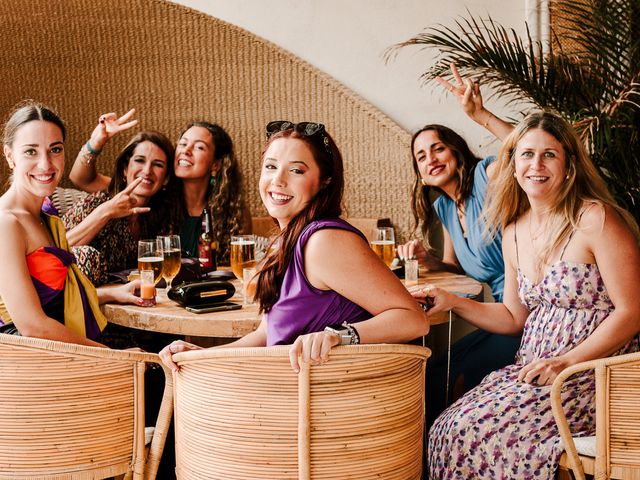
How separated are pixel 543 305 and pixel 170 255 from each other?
3.66 ft

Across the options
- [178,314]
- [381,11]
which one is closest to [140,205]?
[178,314]

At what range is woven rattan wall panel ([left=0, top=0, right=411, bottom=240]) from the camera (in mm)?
3988

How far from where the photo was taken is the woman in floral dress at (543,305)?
6.16 ft

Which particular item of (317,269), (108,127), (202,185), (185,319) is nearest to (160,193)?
(202,185)

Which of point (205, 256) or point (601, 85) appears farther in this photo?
point (601, 85)

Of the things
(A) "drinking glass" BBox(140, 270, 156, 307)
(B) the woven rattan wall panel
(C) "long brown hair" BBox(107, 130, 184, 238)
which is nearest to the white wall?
(B) the woven rattan wall panel

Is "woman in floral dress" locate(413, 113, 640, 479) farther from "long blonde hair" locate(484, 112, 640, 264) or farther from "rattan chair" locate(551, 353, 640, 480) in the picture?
"rattan chair" locate(551, 353, 640, 480)

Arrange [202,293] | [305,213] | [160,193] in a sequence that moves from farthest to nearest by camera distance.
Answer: [160,193] < [202,293] < [305,213]

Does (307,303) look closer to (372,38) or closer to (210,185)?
(210,185)

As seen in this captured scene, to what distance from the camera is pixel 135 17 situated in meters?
4.04

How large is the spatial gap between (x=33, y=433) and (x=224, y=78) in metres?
2.80

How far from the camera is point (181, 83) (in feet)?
13.5

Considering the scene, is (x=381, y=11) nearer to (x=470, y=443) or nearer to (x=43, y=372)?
(x=470, y=443)

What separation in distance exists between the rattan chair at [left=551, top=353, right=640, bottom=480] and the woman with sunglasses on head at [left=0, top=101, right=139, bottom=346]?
122 cm
